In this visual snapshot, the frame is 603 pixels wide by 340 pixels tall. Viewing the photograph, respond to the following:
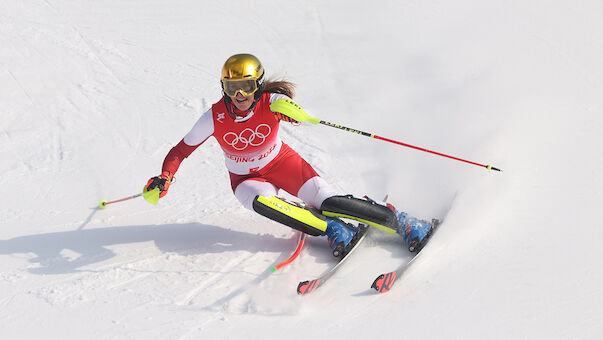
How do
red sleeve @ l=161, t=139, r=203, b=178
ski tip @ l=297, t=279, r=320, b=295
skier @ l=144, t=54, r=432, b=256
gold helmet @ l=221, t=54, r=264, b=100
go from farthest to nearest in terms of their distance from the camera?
red sleeve @ l=161, t=139, r=203, b=178 → skier @ l=144, t=54, r=432, b=256 → gold helmet @ l=221, t=54, r=264, b=100 → ski tip @ l=297, t=279, r=320, b=295

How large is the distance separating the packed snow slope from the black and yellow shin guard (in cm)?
21

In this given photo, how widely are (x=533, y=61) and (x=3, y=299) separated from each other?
6.28 m

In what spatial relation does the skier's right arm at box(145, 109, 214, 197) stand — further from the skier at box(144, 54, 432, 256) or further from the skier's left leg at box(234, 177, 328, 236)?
the skier's left leg at box(234, 177, 328, 236)

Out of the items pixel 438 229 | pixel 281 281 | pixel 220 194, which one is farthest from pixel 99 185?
pixel 438 229

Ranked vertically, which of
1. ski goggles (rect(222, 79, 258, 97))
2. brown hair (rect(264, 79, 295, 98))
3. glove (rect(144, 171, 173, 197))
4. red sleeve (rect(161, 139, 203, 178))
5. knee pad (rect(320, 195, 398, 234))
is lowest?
knee pad (rect(320, 195, 398, 234))

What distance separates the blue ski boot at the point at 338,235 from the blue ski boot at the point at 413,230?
1.14ft

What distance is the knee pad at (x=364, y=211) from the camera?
4.58 meters

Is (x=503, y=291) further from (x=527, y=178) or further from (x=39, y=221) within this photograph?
(x=39, y=221)

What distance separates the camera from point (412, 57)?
831cm

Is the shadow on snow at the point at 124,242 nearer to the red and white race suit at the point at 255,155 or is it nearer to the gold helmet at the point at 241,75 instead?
the red and white race suit at the point at 255,155

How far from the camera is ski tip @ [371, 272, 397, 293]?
13.1ft

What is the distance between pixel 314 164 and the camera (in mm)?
6109

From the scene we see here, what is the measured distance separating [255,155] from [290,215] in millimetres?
536

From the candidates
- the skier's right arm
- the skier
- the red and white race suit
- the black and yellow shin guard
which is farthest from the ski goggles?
the black and yellow shin guard
